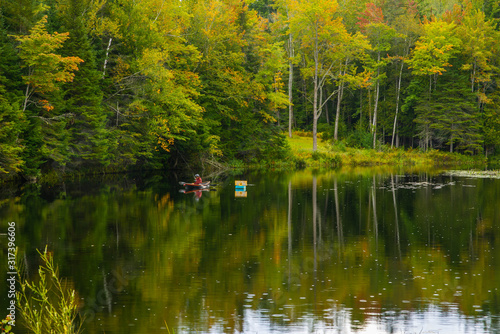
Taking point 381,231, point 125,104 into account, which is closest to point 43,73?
point 125,104

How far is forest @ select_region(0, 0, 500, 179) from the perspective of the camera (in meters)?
33.5

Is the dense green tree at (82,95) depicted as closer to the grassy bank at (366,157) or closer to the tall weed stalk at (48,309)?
the grassy bank at (366,157)

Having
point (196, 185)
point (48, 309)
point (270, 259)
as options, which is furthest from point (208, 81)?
point (48, 309)

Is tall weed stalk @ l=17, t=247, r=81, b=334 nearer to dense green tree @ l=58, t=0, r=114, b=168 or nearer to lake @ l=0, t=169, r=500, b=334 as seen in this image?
lake @ l=0, t=169, r=500, b=334

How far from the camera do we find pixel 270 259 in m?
14.8

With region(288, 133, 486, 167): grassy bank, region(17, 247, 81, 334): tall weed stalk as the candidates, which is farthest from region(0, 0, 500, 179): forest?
region(17, 247, 81, 334): tall weed stalk

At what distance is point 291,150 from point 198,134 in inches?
476

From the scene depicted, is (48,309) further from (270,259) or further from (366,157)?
(366,157)

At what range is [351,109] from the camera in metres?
74.3

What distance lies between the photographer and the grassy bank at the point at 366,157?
184 ft

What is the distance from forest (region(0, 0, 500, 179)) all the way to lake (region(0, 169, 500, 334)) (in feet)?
26.7

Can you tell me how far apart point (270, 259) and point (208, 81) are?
3602cm

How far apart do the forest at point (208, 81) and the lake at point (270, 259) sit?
8132mm

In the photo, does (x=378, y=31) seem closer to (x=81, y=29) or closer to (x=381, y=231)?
(x=81, y=29)
